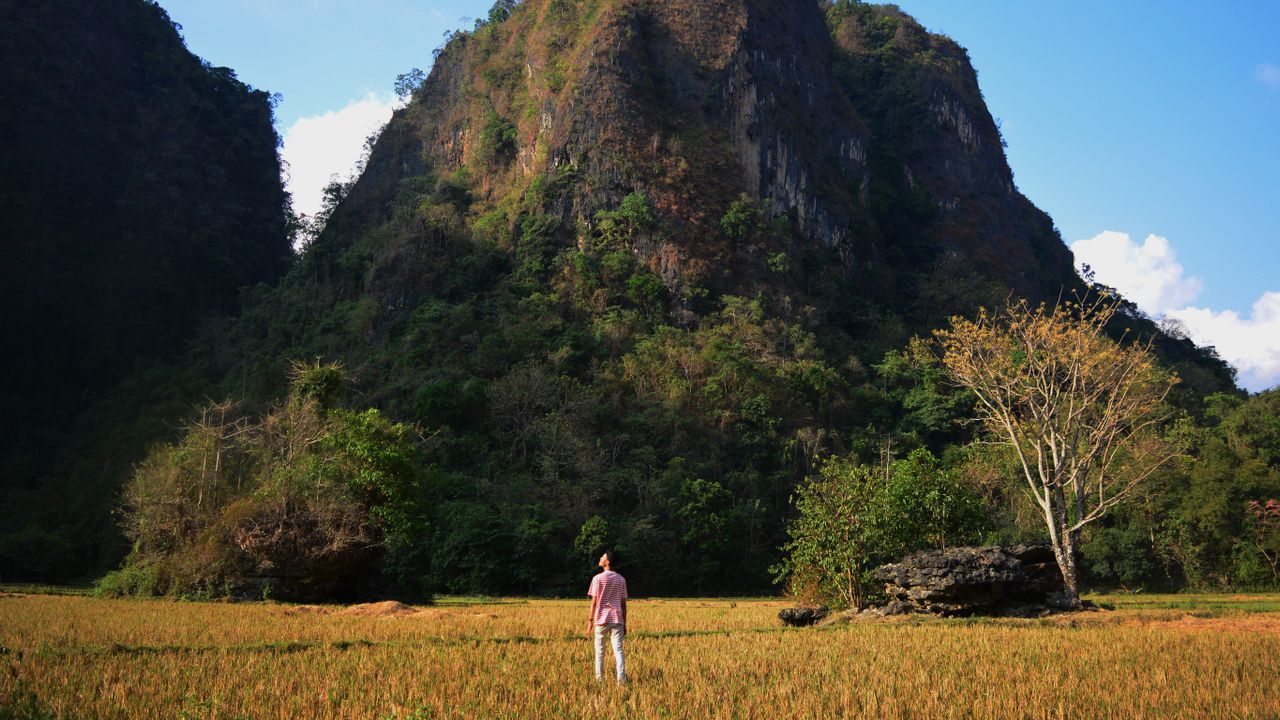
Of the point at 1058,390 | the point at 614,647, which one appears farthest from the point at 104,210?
the point at 614,647

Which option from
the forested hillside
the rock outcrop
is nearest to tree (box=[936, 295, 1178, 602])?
the rock outcrop

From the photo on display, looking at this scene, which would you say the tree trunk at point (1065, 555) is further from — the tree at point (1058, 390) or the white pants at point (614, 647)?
the white pants at point (614, 647)

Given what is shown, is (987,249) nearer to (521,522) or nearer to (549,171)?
(549,171)

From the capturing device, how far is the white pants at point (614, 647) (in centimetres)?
980

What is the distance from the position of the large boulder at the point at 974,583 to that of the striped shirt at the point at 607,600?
10326 millimetres

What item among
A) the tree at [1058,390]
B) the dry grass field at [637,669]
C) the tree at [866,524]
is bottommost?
the dry grass field at [637,669]

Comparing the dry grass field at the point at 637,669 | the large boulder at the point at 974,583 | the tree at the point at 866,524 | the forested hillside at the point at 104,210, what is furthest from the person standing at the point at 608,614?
the forested hillside at the point at 104,210

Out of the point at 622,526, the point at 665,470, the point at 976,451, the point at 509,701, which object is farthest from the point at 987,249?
the point at 509,701

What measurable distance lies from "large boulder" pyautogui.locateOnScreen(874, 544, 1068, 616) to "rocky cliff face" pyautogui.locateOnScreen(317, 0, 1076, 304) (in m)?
44.7

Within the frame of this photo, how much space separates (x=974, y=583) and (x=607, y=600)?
10874mm

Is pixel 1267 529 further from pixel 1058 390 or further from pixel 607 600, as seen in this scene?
pixel 607 600

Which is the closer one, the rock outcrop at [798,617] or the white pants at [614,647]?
the white pants at [614,647]

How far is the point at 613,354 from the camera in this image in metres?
56.1

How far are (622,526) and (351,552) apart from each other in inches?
732
